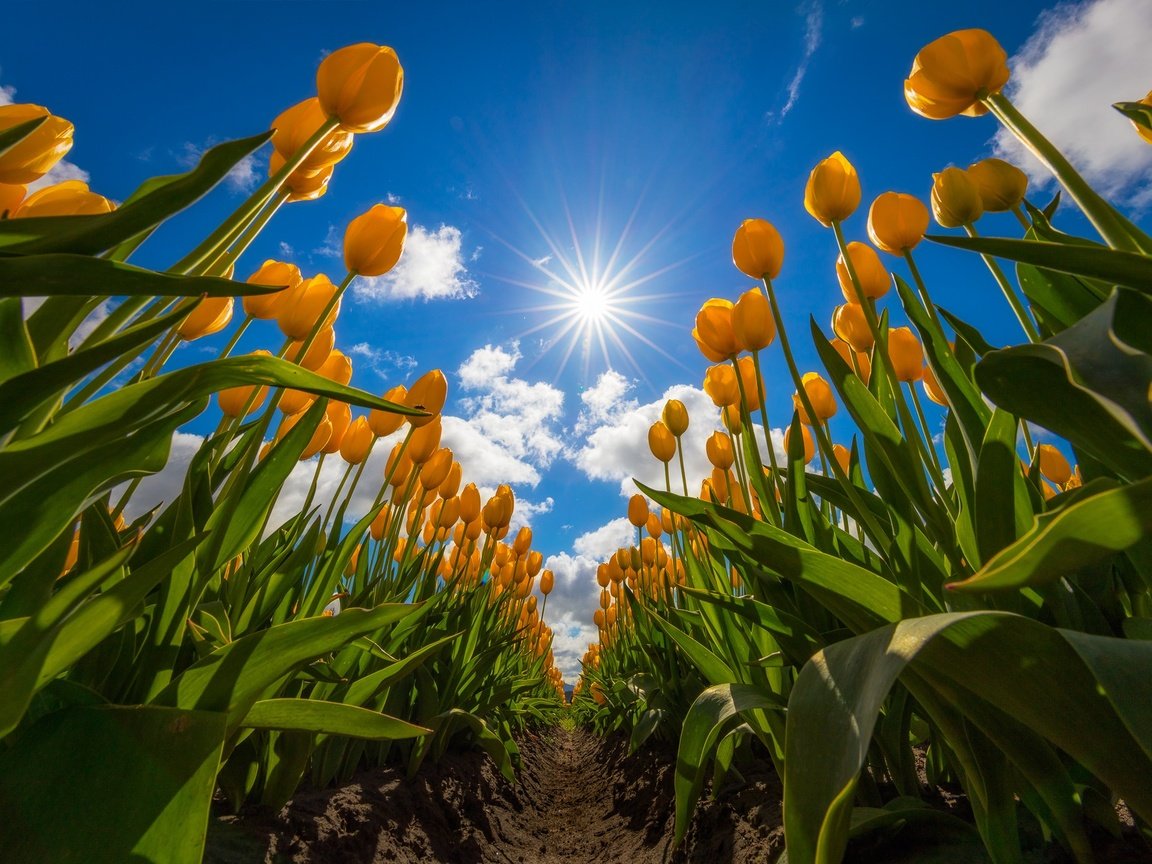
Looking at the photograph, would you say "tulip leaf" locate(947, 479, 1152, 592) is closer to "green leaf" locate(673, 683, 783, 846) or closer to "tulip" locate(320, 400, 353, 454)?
"green leaf" locate(673, 683, 783, 846)

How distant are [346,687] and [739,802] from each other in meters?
1.23

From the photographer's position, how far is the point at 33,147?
1309mm

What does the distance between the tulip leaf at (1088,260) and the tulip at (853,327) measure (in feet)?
4.46

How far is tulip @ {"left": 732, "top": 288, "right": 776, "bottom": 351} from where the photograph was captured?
82.0 inches

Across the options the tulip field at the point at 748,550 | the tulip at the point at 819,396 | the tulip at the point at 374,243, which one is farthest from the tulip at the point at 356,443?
the tulip at the point at 819,396

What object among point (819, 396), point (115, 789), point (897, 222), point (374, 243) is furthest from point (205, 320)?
point (819, 396)

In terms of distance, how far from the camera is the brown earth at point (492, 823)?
1487mm

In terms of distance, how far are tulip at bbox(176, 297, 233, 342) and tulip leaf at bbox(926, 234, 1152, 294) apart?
6.09 feet

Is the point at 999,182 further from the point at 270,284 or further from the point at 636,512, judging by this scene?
A: the point at 636,512

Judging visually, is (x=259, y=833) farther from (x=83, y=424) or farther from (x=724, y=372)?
(x=724, y=372)

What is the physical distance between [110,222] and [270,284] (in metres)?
1.03

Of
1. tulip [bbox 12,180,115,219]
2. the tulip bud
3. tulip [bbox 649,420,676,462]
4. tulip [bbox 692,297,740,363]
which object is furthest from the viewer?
the tulip bud

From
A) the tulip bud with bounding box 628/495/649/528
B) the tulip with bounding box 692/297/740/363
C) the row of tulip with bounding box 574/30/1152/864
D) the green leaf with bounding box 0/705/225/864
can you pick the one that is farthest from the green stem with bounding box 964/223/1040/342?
the tulip bud with bounding box 628/495/649/528

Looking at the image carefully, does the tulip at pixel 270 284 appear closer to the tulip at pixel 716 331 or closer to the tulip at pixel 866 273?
the tulip at pixel 716 331
